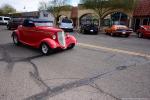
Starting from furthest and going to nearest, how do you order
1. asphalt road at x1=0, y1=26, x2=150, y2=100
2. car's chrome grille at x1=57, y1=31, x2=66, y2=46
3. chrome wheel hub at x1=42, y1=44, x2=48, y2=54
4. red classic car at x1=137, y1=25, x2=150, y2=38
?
red classic car at x1=137, y1=25, x2=150, y2=38, car's chrome grille at x1=57, y1=31, x2=66, y2=46, chrome wheel hub at x1=42, y1=44, x2=48, y2=54, asphalt road at x1=0, y1=26, x2=150, y2=100

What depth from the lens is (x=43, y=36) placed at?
986cm

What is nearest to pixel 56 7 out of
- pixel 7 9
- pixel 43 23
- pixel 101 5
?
pixel 101 5

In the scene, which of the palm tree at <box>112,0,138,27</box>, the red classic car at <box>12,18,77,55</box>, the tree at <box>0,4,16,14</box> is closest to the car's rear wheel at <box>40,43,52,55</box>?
the red classic car at <box>12,18,77,55</box>

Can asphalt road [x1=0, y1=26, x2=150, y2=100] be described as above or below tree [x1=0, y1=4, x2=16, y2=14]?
below

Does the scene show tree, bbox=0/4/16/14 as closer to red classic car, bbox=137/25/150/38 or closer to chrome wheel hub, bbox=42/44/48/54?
red classic car, bbox=137/25/150/38

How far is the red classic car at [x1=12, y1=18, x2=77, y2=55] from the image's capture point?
9.45 meters

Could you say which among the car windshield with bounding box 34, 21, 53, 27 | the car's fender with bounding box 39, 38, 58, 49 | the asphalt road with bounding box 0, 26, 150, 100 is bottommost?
the asphalt road with bounding box 0, 26, 150, 100

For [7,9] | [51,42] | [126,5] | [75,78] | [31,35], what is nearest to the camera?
[75,78]

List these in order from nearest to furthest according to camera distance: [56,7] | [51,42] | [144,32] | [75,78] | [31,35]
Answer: [75,78] → [51,42] → [31,35] → [144,32] → [56,7]

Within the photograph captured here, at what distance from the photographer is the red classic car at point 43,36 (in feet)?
31.0

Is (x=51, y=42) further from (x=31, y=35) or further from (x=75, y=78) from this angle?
(x=75, y=78)

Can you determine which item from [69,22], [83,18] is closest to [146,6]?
[69,22]

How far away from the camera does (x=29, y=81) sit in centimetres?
552

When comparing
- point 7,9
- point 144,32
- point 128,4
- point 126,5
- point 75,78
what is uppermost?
point 7,9
